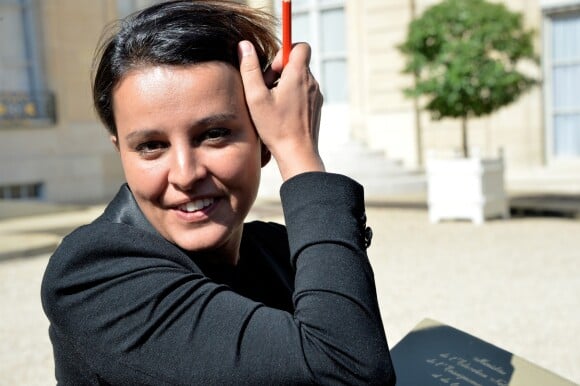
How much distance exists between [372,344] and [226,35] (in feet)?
1.73

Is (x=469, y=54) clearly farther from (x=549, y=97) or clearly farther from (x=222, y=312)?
(x=222, y=312)

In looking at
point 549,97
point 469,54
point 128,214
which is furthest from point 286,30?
point 549,97

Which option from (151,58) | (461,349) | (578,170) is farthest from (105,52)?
(578,170)

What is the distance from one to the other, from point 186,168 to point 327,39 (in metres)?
13.4

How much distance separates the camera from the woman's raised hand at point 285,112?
1.10 metres

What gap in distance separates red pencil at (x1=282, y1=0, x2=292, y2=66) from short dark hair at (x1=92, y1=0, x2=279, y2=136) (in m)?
0.07

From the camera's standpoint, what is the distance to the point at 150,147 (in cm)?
110

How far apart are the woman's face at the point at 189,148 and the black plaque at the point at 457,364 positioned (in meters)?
0.44

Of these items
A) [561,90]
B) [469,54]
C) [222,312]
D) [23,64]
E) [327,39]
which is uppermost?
[327,39]

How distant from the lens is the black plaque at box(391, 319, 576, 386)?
1228mm

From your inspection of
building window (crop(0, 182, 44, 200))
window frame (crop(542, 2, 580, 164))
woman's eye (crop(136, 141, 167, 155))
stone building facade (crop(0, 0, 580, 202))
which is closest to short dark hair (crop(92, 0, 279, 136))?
woman's eye (crop(136, 141, 167, 155))

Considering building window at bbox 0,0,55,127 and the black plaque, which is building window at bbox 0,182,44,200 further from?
the black plaque

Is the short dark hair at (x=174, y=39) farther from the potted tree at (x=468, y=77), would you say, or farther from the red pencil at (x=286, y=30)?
the potted tree at (x=468, y=77)

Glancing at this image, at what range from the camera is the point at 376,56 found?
13.5 meters
